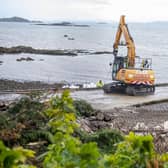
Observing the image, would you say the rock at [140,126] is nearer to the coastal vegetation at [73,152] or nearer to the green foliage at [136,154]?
the coastal vegetation at [73,152]

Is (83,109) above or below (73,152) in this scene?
below

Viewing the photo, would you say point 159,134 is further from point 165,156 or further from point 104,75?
point 104,75

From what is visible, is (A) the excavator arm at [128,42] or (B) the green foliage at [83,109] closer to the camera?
(B) the green foliage at [83,109]

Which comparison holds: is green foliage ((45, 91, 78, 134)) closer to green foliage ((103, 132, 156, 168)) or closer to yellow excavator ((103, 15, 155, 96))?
green foliage ((103, 132, 156, 168))

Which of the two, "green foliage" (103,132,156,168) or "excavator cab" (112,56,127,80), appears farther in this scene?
"excavator cab" (112,56,127,80)

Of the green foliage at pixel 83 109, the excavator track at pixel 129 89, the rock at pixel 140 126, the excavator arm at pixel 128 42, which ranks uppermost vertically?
the excavator arm at pixel 128 42

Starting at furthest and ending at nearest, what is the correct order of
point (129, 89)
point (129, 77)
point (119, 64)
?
point (119, 64) → point (129, 89) → point (129, 77)

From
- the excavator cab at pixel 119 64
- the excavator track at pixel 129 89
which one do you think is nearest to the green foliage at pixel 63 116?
the excavator track at pixel 129 89

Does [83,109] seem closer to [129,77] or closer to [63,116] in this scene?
Result: [129,77]

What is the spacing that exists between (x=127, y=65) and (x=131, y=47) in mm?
1283

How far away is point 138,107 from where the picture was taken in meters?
23.2

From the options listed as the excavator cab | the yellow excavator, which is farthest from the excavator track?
the excavator cab

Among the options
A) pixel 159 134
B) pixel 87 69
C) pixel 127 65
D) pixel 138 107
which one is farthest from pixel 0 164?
pixel 87 69

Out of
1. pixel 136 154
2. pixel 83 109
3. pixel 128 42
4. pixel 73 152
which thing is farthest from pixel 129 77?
pixel 73 152
